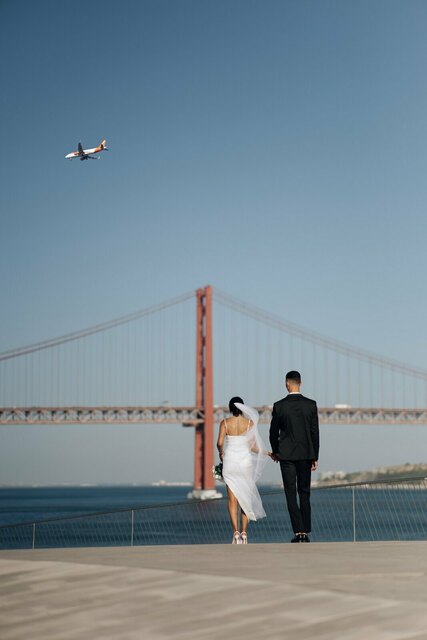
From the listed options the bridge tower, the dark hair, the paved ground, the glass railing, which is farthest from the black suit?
the bridge tower

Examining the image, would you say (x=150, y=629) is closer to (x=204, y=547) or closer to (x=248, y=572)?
(x=248, y=572)

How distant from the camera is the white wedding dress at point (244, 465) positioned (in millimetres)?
8344

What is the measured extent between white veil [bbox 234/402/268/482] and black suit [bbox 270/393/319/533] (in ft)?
2.37

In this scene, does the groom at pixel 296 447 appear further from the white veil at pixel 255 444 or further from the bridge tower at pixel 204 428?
the bridge tower at pixel 204 428

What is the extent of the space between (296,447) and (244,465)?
0.98m

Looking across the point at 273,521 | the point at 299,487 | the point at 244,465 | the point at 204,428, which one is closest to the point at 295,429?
the point at 299,487

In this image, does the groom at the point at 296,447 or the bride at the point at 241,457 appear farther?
the bride at the point at 241,457

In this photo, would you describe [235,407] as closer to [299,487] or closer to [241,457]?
[241,457]

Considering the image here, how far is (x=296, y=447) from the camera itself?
751cm

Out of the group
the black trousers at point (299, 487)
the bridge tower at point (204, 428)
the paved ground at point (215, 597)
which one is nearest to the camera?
the paved ground at point (215, 597)

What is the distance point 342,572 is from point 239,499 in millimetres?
3769

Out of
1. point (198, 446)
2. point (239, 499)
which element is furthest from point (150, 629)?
point (198, 446)

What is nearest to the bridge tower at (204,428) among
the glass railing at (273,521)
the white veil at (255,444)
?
the glass railing at (273,521)

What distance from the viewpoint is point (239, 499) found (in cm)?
834
